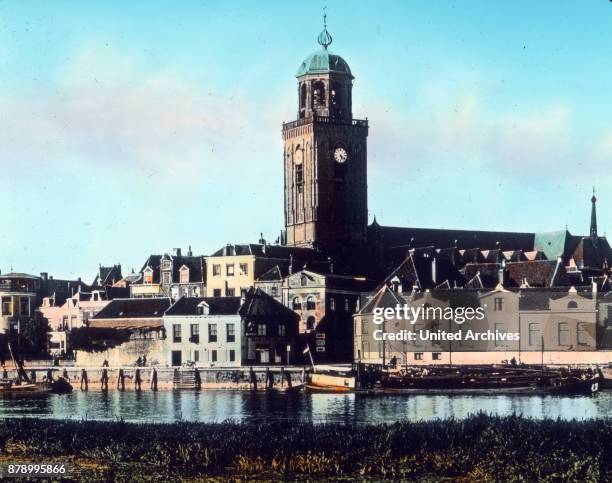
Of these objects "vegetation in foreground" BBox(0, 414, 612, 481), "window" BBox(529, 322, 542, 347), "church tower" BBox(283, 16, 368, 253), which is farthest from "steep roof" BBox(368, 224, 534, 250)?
"vegetation in foreground" BBox(0, 414, 612, 481)

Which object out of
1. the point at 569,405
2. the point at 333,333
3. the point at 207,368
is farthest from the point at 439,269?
the point at 569,405

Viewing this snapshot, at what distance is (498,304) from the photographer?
89.5 meters

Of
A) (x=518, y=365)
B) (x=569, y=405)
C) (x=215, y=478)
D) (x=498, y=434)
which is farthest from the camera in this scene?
(x=518, y=365)

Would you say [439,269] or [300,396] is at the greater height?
[439,269]

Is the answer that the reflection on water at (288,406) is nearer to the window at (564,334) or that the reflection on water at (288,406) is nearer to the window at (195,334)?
the window at (564,334)

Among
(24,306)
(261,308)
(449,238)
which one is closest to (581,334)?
(261,308)

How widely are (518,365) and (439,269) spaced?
19.8m

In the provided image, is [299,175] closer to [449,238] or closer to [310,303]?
[449,238]

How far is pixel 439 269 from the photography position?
338 ft

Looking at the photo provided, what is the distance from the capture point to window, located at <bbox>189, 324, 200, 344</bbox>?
309ft

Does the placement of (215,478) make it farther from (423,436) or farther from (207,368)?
(207,368)

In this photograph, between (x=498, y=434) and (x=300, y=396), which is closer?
(x=498, y=434)

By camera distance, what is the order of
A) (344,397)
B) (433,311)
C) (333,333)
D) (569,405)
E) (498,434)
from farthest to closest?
(333,333) → (433,311) → (344,397) → (569,405) → (498,434)

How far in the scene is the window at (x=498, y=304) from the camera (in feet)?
293
